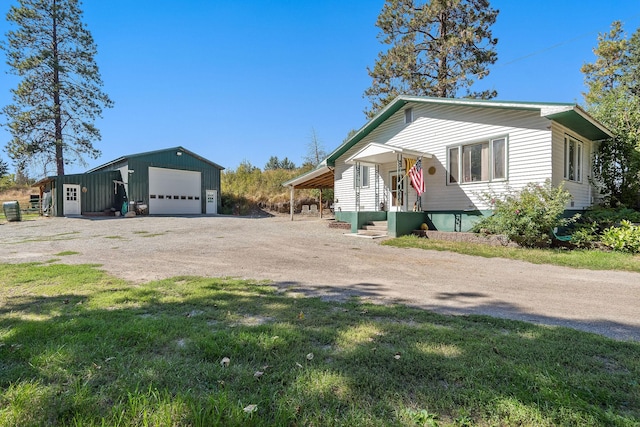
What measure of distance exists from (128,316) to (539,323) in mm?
4327

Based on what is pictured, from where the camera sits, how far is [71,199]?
20891 mm

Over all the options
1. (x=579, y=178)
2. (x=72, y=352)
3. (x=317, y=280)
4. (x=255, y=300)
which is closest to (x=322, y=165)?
(x=579, y=178)

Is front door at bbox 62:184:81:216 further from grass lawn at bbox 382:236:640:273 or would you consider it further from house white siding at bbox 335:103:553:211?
grass lawn at bbox 382:236:640:273

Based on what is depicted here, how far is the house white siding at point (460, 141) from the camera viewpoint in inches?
377

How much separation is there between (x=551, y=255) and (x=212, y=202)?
25.8 m

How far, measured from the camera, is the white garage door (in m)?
24.1

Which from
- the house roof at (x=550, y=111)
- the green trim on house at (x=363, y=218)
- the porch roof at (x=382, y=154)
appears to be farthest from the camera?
the green trim on house at (x=363, y=218)

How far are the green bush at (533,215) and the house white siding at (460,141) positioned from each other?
2.99 feet

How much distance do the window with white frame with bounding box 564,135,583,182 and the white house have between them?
0.03 m

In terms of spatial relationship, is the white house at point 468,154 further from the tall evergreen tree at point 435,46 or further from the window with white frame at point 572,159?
the tall evergreen tree at point 435,46

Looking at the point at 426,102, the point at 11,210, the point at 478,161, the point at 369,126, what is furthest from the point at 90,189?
the point at 478,161

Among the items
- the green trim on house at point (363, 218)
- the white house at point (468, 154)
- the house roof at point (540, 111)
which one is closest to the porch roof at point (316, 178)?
the house roof at point (540, 111)

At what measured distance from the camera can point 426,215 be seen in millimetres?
11977

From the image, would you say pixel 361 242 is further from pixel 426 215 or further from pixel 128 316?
pixel 128 316
